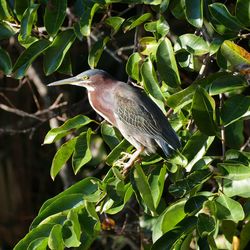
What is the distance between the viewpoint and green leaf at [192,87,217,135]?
2229mm

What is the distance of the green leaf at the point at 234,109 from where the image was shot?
2287mm

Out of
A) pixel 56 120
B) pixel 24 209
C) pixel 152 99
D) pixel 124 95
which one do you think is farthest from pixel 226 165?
pixel 24 209

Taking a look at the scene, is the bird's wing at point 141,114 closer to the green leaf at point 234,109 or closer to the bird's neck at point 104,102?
the bird's neck at point 104,102

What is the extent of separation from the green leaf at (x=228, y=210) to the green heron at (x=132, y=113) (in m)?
0.28

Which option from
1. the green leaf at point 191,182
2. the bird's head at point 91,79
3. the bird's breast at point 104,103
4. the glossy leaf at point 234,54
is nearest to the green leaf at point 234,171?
the green leaf at point 191,182

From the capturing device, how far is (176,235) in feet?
7.66

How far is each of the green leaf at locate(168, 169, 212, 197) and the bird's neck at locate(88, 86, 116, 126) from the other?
0.55 m

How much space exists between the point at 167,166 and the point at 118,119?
1.28ft

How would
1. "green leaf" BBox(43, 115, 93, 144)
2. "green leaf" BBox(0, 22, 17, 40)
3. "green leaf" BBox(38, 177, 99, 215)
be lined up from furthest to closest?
1. "green leaf" BBox(0, 22, 17, 40)
2. "green leaf" BBox(43, 115, 93, 144)
3. "green leaf" BBox(38, 177, 99, 215)

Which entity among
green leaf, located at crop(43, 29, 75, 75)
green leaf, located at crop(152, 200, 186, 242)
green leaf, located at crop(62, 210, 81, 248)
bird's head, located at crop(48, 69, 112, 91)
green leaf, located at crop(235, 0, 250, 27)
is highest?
green leaf, located at crop(235, 0, 250, 27)

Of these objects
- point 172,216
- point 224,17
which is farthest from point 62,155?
point 224,17

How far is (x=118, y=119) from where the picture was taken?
2.81 m

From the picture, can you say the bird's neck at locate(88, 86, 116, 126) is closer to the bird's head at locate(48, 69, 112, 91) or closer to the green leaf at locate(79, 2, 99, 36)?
the bird's head at locate(48, 69, 112, 91)

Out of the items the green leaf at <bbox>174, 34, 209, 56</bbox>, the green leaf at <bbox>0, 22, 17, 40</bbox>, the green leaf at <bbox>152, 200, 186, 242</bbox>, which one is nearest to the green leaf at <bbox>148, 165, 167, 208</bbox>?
the green leaf at <bbox>152, 200, 186, 242</bbox>
